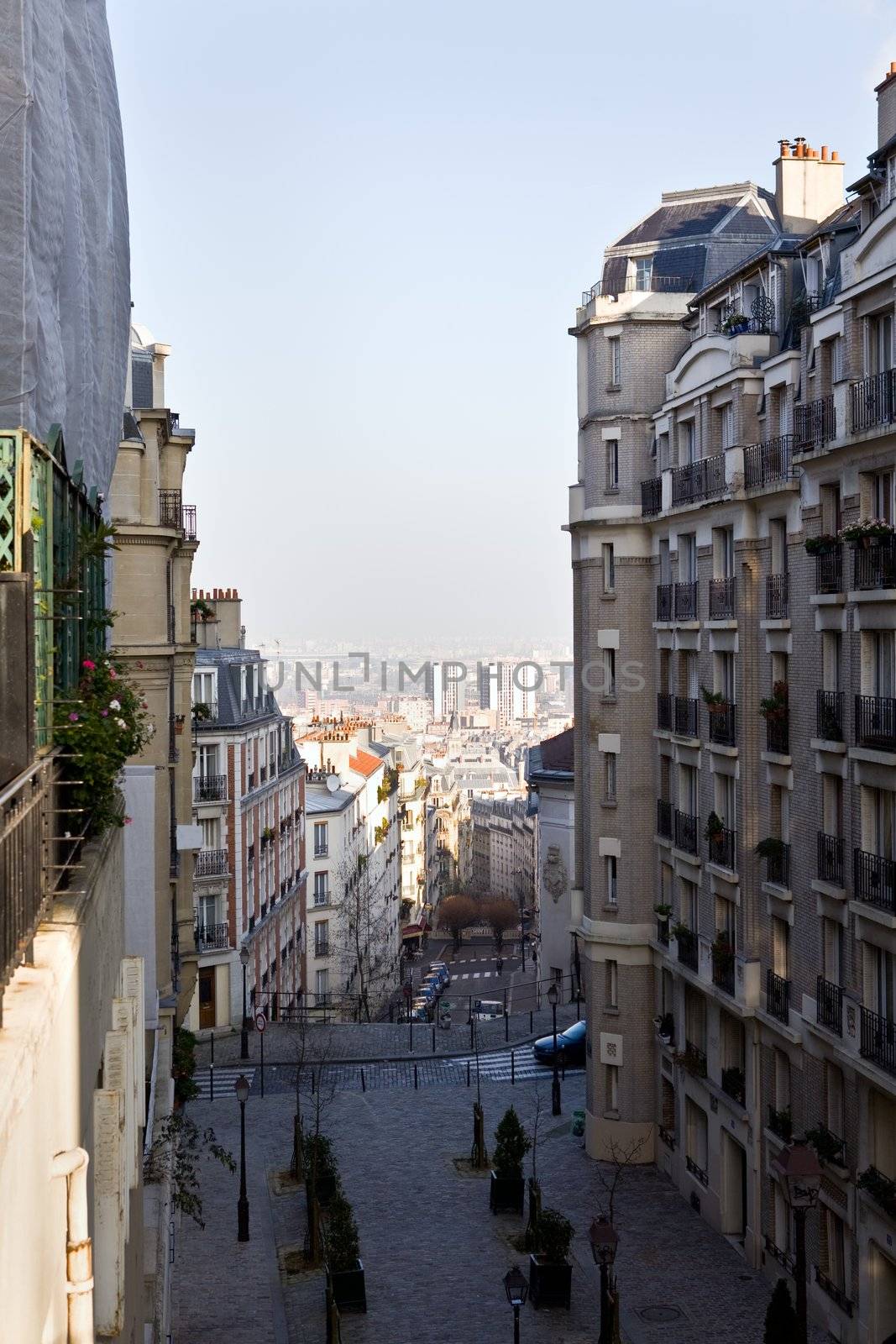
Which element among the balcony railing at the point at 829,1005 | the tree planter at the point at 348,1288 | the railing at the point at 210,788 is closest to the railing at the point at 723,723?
the balcony railing at the point at 829,1005

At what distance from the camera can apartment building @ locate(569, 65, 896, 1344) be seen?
973 inches

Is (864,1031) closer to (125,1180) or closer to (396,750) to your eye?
(125,1180)

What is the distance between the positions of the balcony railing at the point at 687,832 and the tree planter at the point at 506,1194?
8511 mm

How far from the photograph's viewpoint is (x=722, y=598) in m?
32.2

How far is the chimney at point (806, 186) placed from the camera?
3672 cm

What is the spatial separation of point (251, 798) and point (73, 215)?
45.2 meters

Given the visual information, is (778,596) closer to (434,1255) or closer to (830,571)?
(830,571)

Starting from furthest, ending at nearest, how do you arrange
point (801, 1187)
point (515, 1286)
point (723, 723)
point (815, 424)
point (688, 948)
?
point (688, 948) < point (723, 723) < point (815, 424) < point (515, 1286) < point (801, 1187)

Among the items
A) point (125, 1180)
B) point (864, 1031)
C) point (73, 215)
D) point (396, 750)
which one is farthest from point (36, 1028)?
point (396, 750)

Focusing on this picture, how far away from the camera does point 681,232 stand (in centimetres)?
3853

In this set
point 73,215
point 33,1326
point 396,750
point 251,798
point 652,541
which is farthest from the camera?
point 396,750

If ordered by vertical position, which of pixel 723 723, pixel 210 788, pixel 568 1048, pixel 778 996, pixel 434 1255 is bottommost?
pixel 568 1048

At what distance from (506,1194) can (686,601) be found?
14.3 meters

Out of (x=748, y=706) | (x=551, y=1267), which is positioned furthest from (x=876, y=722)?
(x=551, y=1267)
